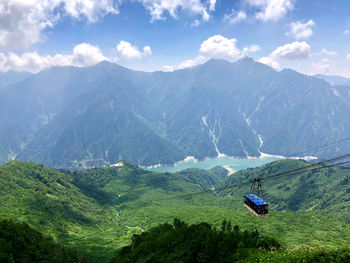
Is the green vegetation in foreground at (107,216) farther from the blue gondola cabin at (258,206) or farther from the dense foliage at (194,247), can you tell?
the blue gondola cabin at (258,206)

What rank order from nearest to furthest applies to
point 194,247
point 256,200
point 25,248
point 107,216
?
1. point 256,200
2. point 194,247
3. point 25,248
4. point 107,216

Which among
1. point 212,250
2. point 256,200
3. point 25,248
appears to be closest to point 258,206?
point 256,200

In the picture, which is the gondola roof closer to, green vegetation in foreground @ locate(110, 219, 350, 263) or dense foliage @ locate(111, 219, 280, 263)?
green vegetation in foreground @ locate(110, 219, 350, 263)

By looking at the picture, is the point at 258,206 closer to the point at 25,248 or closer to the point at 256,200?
the point at 256,200

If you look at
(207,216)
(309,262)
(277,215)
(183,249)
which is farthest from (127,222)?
(309,262)

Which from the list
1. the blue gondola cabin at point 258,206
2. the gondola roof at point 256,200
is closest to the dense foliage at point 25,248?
the blue gondola cabin at point 258,206

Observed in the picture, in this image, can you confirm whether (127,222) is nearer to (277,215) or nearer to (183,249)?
(277,215)
